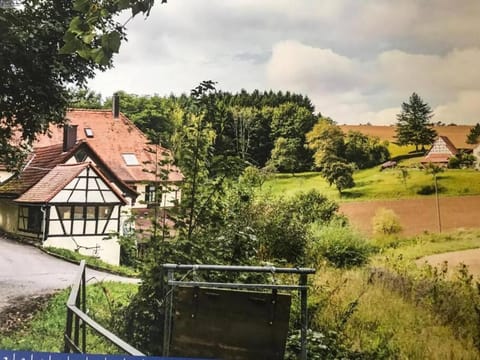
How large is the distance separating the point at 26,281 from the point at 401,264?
1.53m

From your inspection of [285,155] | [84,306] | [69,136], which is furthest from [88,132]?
[285,155]

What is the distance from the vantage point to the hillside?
2.02 m

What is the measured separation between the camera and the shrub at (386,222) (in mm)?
2021

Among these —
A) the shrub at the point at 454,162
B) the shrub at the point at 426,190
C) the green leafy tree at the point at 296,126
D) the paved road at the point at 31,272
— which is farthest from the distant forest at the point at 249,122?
the paved road at the point at 31,272

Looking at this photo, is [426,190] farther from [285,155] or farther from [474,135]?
[285,155]

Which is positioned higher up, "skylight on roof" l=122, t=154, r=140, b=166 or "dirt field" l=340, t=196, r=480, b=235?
"skylight on roof" l=122, t=154, r=140, b=166

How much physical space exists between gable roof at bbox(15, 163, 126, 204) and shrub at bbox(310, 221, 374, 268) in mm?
810

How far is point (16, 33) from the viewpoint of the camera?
226 cm

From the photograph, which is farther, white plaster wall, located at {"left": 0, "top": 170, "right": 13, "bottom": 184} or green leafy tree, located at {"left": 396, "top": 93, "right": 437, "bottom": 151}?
white plaster wall, located at {"left": 0, "top": 170, "right": 13, "bottom": 184}

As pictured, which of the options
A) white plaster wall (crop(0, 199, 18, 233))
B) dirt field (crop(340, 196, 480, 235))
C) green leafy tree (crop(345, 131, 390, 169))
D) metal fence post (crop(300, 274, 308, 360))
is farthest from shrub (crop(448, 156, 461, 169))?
white plaster wall (crop(0, 199, 18, 233))

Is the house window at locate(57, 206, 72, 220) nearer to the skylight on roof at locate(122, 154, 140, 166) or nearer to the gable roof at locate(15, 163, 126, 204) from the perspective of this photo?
the gable roof at locate(15, 163, 126, 204)

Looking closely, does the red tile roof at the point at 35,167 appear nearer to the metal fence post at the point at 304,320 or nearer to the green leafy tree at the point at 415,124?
the metal fence post at the point at 304,320

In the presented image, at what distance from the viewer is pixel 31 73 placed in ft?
7.41

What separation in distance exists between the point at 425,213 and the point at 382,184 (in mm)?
190
